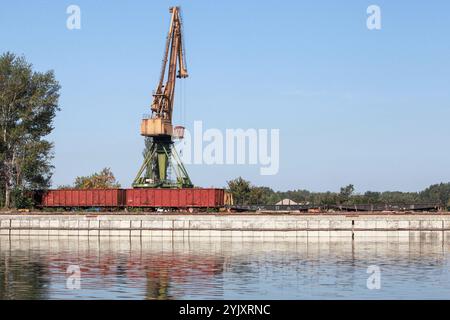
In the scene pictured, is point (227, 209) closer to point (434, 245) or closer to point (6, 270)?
point (434, 245)

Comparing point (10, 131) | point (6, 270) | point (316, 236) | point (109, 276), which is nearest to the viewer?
point (109, 276)

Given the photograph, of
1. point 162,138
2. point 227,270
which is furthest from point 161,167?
point 227,270

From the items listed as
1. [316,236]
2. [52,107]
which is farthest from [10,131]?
[316,236]

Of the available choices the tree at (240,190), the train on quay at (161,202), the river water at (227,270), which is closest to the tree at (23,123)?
the train on quay at (161,202)

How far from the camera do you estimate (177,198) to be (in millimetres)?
79812

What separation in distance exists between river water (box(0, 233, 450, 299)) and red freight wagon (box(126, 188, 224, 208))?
40.8 feet

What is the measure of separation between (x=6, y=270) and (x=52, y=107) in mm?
48120

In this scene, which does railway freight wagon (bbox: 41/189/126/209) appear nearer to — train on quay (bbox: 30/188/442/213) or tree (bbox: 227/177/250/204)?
train on quay (bbox: 30/188/442/213)

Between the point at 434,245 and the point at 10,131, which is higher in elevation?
the point at 10,131

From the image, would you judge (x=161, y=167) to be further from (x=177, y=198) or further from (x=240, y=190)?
(x=240, y=190)

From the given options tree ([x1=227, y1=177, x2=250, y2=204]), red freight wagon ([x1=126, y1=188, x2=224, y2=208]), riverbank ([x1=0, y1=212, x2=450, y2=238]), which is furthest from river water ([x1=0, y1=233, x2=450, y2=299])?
tree ([x1=227, y1=177, x2=250, y2=204])

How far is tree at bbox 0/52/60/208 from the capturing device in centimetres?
8569
